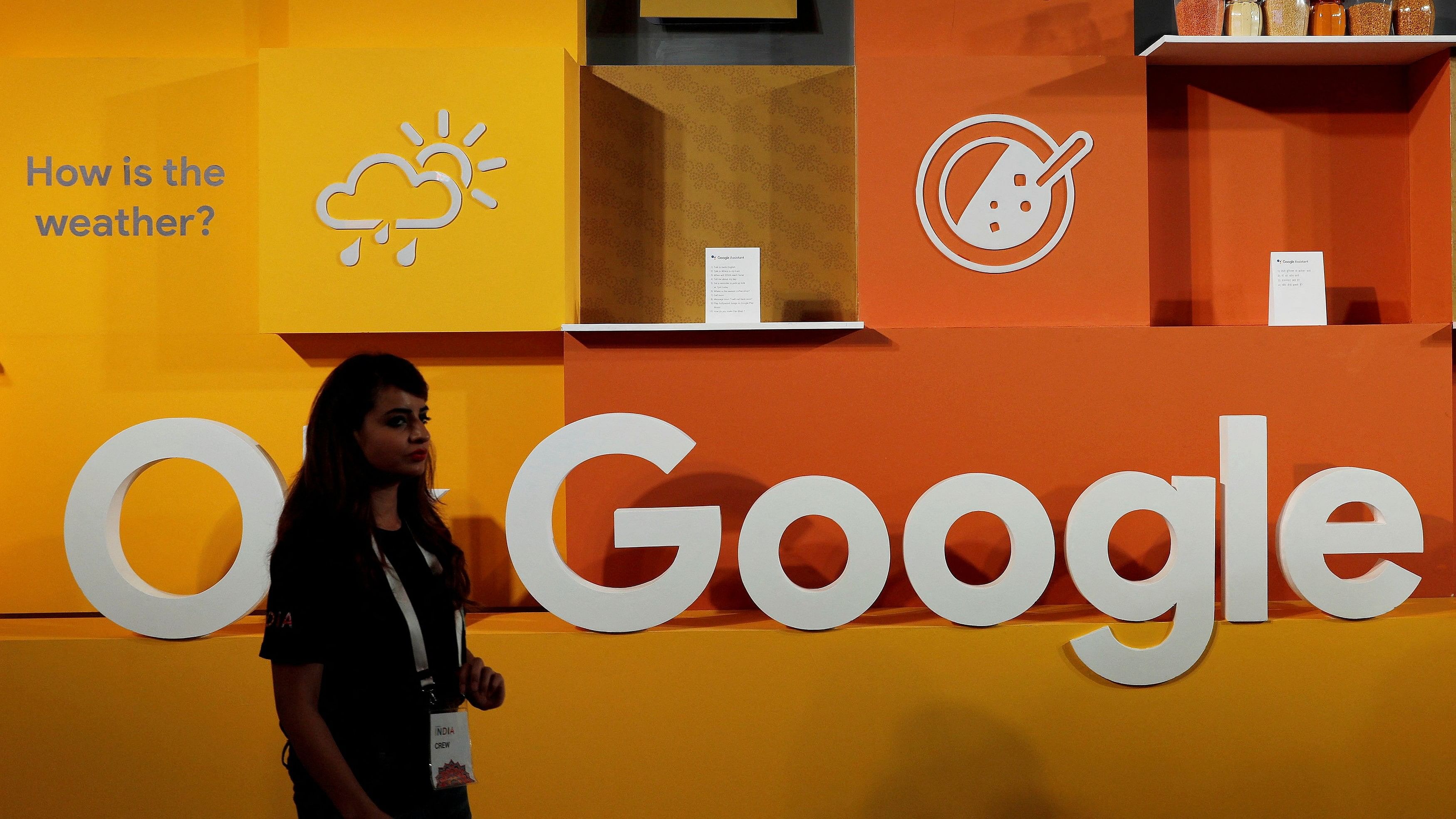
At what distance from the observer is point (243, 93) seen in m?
3.31

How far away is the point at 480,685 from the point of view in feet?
5.79

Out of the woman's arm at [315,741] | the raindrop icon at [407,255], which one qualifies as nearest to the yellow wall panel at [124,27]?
the raindrop icon at [407,255]

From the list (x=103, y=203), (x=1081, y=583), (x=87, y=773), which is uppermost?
(x=103, y=203)

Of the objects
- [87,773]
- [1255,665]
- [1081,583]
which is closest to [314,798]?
[87,773]

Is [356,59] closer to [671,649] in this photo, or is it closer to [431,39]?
[431,39]

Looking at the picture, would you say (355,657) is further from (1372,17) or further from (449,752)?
(1372,17)

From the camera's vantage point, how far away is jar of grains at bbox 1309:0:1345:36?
10.5ft

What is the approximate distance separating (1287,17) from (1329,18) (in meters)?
0.12

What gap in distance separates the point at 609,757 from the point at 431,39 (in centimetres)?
226

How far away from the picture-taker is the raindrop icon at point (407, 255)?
121 inches

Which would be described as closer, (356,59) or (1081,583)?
(1081,583)

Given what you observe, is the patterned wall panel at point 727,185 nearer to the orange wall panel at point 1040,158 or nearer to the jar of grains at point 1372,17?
the orange wall panel at point 1040,158

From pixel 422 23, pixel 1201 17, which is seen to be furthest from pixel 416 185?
pixel 1201 17

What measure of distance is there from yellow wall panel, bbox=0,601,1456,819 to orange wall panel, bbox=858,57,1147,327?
1.03 metres
